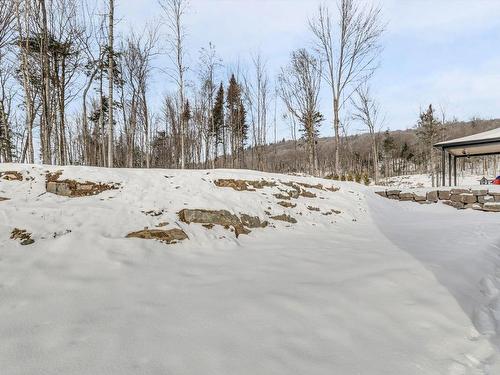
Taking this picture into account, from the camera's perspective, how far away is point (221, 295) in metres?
2.50

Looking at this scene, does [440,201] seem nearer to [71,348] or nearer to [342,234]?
[342,234]

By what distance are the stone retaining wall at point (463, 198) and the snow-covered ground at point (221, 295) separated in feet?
14.6

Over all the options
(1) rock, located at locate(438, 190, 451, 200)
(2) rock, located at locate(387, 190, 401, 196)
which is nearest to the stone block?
(1) rock, located at locate(438, 190, 451, 200)

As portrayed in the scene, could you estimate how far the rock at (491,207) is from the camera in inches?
336

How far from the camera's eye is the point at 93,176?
16.9 ft

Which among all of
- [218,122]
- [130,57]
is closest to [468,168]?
[218,122]

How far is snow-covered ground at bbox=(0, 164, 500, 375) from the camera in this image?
167cm

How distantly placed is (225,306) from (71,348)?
3.64ft

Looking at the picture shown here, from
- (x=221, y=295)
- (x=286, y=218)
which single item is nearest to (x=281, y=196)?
(x=286, y=218)

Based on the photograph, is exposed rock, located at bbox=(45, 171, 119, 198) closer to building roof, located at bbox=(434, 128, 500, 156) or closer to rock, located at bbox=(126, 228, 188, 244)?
rock, located at bbox=(126, 228, 188, 244)

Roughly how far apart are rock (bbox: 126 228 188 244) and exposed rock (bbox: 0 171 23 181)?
265 centimetres

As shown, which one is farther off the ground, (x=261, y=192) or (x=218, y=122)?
(x=218, y=122)

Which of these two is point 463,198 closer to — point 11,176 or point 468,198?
point 468,198

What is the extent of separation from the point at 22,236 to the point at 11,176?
Result: 6.76 feet
